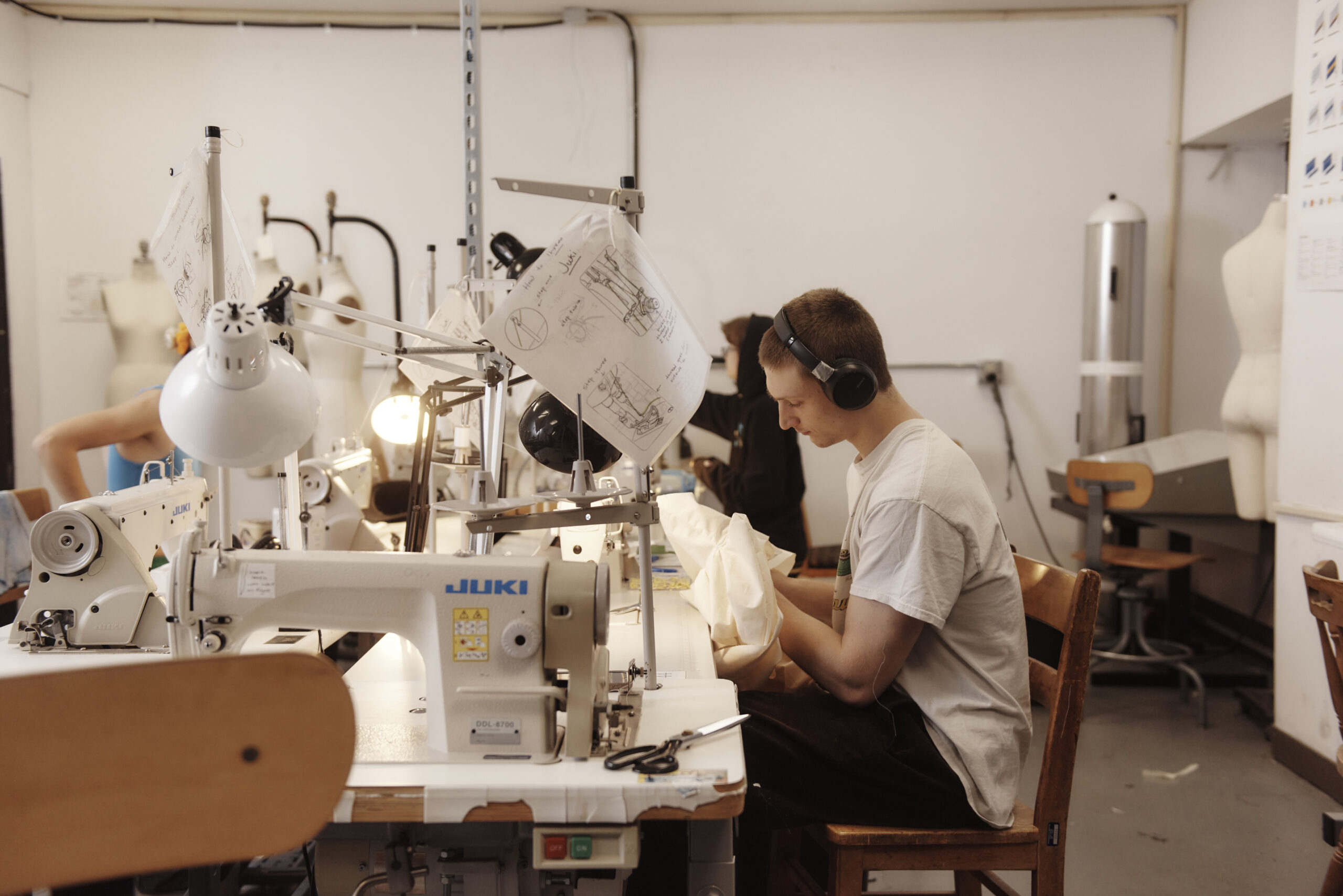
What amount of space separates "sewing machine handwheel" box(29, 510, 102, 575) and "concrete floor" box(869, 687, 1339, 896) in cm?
185

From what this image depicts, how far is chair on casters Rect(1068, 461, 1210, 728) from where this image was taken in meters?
3.21

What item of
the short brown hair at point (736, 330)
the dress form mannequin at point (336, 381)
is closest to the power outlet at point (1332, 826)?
the short brown hair at point (736, 330)

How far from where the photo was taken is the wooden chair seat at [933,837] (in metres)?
1.35

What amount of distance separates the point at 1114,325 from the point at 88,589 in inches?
148

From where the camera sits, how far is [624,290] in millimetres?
1172

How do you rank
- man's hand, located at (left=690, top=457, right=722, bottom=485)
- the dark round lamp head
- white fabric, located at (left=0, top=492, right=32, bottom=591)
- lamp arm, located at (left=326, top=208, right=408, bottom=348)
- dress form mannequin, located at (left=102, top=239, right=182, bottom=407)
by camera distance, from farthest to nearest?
lamp arm, located at (left=326, top=208, right=408, bottom=348) < dress form mannequin, located at (left=102, top=239, right=182, bottom=407) < man's hand, located at (left=690, top=457, right=722, bottom=485) < white fabric, located at (left=0, top=492, right=32, bottom=591) < the dark round lamp head

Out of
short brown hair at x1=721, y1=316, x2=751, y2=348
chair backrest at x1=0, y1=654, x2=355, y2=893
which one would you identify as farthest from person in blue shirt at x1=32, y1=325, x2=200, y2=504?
short brown hair at x1=721, y1=316, x2=751, y2=348

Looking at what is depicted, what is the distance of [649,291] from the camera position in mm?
1188

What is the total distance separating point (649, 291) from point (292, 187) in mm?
3727

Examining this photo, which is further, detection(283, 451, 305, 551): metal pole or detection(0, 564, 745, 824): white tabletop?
detection(283, 451, 305, 551): metal pole

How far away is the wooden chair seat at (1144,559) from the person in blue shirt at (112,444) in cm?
305

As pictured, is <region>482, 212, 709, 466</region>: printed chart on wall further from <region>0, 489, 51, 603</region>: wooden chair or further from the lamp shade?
<region>0, 489, 51, 603</region>: wooden chair

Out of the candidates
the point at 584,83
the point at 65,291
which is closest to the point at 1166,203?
the point at 584,83

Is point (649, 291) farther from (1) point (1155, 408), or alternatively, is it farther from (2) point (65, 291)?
(2) point (65, 291)
